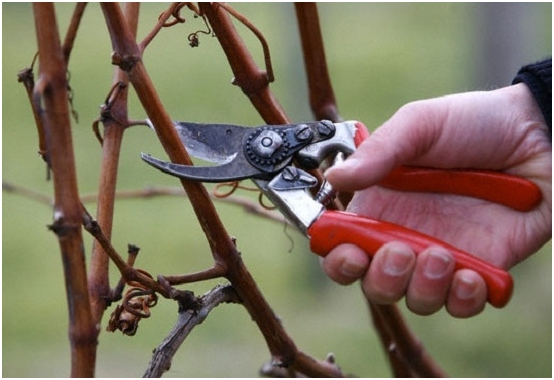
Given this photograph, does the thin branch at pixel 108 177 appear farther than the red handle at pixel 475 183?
No

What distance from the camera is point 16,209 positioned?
5871mm

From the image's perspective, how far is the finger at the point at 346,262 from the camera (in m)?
1.34

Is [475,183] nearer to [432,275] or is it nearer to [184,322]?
[432,275]

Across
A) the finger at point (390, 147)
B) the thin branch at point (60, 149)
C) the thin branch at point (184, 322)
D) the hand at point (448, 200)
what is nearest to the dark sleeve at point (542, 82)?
the hand at point (448, 200)

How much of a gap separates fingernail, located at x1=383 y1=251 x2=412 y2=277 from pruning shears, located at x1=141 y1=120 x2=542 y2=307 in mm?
21

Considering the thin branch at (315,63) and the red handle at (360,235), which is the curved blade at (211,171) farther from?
the thin branch at (315,63)

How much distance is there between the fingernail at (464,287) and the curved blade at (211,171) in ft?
0.94

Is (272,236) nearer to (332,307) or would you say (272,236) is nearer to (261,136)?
(332,307)

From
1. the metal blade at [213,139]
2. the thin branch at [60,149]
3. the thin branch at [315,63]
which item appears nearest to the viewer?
the thin branch at [60,149]

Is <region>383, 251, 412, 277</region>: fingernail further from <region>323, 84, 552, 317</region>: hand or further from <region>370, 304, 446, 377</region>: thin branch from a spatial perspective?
<region>370, 304, 446, 377</region>: thin branch

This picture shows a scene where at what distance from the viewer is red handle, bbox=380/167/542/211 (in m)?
1.49

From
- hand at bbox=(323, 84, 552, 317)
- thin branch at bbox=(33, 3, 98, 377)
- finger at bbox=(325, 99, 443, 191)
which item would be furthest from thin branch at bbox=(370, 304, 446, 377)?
thin branch at bbox=(33, 3, 98, 377)

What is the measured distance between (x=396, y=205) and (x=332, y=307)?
3328 mm

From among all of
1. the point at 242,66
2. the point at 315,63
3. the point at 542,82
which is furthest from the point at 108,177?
the point at 542,82
